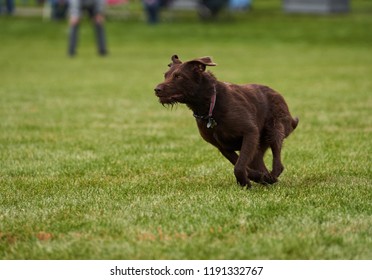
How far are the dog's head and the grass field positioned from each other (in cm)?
88

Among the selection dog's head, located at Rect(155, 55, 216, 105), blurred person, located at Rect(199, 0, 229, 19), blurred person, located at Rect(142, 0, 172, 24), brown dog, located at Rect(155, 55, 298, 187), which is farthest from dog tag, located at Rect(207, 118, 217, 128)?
blurred person, located at Rect(199, 0, 229, 19)

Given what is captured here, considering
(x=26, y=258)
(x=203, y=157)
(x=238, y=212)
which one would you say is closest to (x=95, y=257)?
(x=26, y=258)

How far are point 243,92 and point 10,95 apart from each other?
10.5m

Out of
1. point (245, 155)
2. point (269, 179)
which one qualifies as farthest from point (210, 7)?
point (245, 155)

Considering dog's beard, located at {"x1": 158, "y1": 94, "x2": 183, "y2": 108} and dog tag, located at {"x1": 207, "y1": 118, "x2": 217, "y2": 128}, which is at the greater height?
dog's beard, located at {"x1": 158, "y1": 94, "x2": 183, "y2": 108}

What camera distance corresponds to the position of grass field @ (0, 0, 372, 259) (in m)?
5.54

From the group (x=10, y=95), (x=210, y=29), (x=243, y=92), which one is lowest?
(x=210, y=29)

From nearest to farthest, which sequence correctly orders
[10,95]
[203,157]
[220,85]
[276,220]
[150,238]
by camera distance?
[150,238] < [276,220] < [220,85] < [203,157] < [10,95]

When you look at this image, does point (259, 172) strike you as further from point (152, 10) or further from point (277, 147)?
point (152, 10)

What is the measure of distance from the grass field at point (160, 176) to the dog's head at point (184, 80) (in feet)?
2.87

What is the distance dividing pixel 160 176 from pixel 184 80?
1521 millimetres

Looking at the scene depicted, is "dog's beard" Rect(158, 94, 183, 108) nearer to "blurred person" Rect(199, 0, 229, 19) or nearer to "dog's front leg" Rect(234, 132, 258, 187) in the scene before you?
"dog's front leg" Rect(234, 132, 258, 187)

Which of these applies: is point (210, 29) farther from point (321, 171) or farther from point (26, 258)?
point (26, 258)

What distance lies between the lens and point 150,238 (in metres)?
5.63
